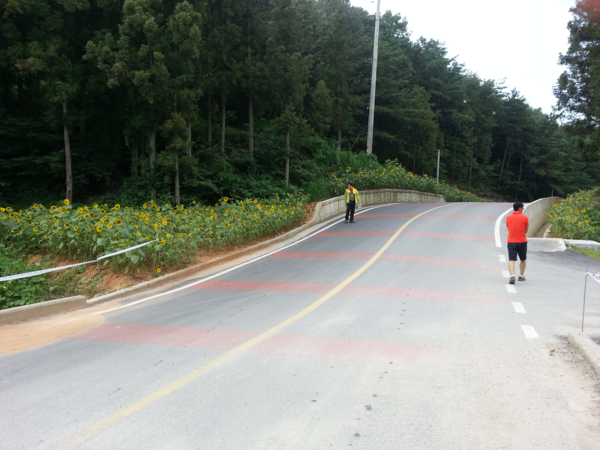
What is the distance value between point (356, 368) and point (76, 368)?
3.26 m

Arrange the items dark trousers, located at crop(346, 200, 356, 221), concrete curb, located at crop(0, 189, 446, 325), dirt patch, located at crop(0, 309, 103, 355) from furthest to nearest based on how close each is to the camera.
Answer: dark trousers, located at crop(346, 200, 356, 221), concrete curb, located at crop(0, 189, 446, 325), dirt patch, located at crop(0, 309, 103, 355)

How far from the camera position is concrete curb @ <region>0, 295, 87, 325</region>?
7.64m

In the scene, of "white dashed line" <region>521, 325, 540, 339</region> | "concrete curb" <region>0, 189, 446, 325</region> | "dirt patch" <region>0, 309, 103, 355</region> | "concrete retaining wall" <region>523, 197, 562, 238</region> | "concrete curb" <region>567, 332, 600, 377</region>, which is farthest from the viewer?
"concrete retaining wall" <region>523, 197, 562, 238</region>

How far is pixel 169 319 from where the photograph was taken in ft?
24.7

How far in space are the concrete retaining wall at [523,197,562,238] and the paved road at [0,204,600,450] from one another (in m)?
A: 9.21

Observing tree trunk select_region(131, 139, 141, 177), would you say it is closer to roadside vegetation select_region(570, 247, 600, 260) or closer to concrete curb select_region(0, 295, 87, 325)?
concrete curb select_region(0, 295, 87, 325)

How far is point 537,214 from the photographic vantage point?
20.5 meters

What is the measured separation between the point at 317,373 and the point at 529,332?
11.0 feet

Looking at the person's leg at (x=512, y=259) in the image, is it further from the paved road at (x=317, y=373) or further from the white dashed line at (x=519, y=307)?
the white dashed line at (x=519, y=307)

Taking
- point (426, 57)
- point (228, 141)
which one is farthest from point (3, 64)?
point (426, 57)

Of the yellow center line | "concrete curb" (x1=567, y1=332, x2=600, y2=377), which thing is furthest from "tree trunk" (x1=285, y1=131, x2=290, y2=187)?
"concrete curb" (x1=567, y1=332, x2=600, y2=377)

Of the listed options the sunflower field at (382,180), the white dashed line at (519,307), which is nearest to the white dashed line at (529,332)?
the white dashed line at (519,307)

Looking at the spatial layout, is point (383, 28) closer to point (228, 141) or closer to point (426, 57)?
point (426, 57)

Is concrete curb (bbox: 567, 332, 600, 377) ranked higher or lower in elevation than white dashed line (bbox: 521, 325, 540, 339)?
higher
